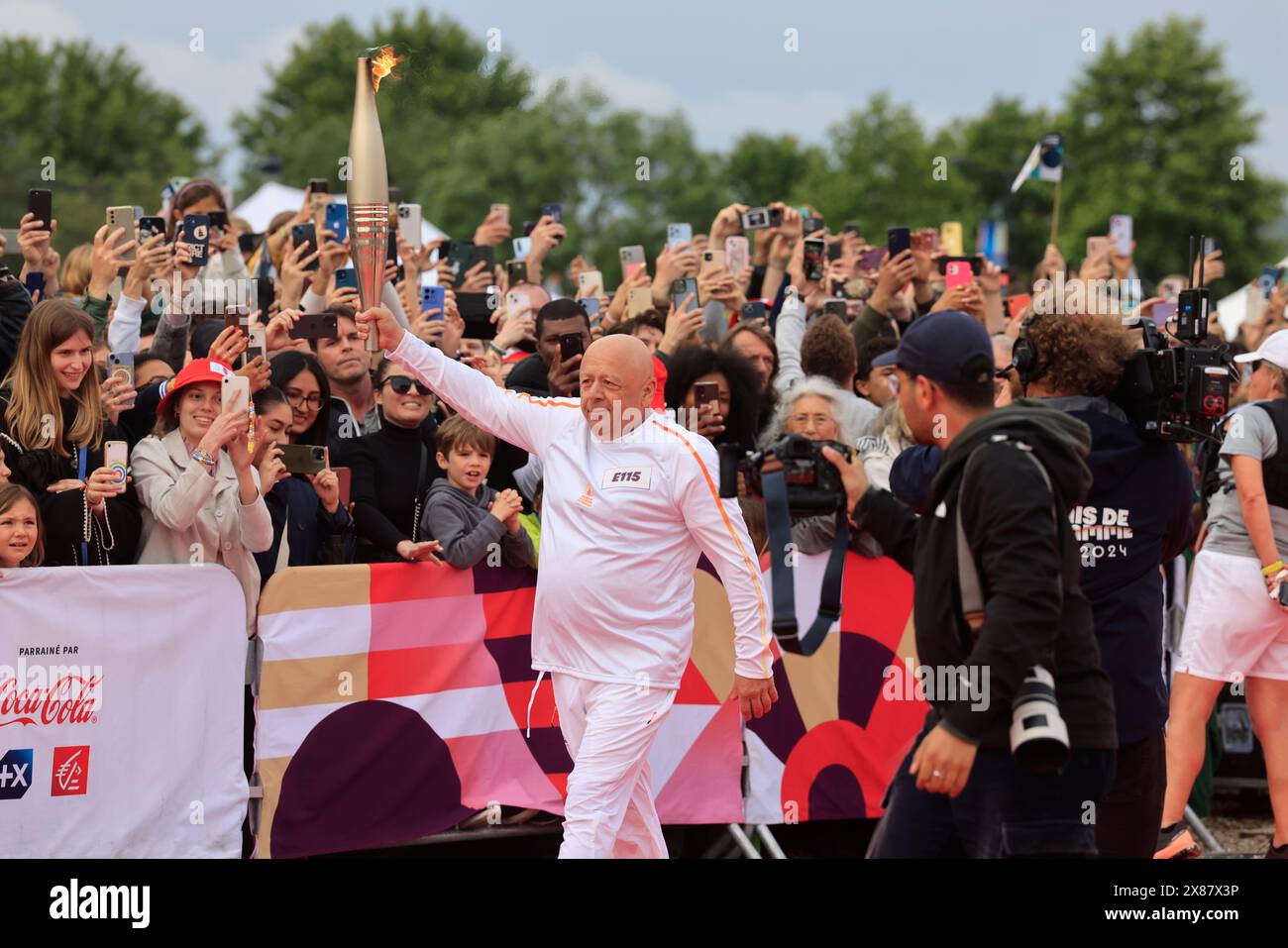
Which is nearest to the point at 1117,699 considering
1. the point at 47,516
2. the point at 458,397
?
the point at 458,397

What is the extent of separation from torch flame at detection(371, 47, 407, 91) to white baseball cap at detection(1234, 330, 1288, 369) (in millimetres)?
4338

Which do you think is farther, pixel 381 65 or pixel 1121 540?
pixel 381 65

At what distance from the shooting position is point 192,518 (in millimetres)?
6988

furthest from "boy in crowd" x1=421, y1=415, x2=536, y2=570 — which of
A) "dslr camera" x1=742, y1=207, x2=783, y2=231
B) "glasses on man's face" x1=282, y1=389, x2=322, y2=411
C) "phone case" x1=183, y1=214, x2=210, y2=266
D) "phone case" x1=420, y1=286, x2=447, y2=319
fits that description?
"dslr camera" x1=742, y1=207, x2=783, y2=231

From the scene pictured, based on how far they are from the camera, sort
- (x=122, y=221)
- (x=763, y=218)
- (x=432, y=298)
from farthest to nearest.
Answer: (x=763, y=218) < (x=432, y=298) < (x=122, y=221)

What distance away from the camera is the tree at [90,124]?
57.0 m

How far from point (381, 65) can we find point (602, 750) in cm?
261

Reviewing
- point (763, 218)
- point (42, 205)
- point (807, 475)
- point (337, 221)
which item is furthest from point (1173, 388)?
point (763, 218)

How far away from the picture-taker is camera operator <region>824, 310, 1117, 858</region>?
15.0 ft

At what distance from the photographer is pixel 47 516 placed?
23.1 feet

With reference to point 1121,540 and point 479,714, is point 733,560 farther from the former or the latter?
point 479,714

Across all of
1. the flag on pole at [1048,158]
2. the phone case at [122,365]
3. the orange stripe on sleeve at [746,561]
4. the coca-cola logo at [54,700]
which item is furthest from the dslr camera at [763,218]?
the coca-cola logo at [54,700]

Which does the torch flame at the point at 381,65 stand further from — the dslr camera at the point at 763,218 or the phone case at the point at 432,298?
the dslr camera at the point at 763,218

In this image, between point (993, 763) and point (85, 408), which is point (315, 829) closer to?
point (85, 408)
